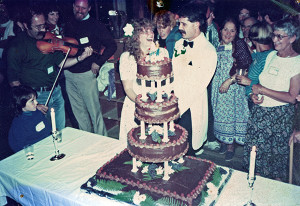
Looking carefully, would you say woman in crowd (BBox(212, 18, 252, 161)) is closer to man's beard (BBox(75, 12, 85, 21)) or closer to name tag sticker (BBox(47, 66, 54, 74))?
man's beard (BBox(75, 12, 85, 21))

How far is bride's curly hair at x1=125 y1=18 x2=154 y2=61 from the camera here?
3.20m

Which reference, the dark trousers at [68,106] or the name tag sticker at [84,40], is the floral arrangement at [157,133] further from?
the dark trousers at [68,106]

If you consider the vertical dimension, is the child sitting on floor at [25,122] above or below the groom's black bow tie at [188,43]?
below

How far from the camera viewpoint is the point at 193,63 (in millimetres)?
3461

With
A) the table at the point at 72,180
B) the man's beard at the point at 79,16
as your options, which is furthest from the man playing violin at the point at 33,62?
the table at the point at 72,180

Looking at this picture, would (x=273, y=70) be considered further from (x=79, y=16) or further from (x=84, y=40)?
(x=79, y=16)

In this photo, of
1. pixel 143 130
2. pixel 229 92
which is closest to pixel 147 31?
pixel 143 130

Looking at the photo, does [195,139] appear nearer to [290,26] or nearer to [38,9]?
[290,26]

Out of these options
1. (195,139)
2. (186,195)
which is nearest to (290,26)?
(195,139)

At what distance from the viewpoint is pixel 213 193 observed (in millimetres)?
2312

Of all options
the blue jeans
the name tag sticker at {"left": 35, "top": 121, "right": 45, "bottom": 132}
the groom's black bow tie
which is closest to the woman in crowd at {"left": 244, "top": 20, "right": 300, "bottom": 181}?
the groom's black bow tie

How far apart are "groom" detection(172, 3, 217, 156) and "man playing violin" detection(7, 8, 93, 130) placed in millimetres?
2001

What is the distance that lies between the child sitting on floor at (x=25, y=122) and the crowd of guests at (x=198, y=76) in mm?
12

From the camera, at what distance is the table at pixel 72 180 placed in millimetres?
2340
